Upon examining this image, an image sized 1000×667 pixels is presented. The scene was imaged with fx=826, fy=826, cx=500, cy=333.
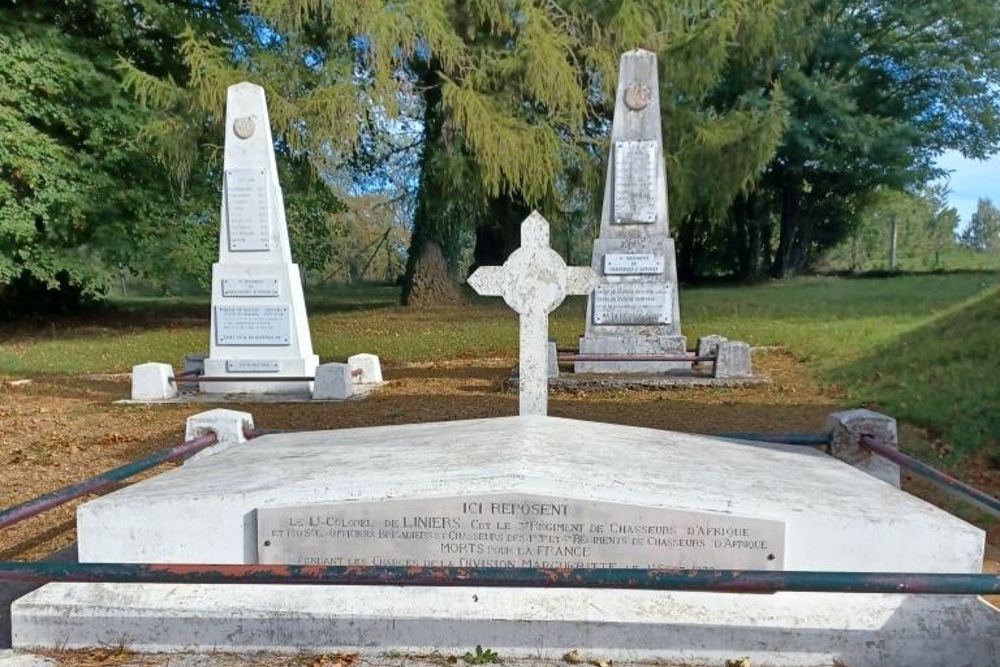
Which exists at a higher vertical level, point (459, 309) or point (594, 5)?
point (594, 5)

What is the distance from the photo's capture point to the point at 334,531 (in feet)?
9.25

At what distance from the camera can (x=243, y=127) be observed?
9984mm

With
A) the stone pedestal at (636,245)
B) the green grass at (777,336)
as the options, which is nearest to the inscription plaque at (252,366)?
the green grass at (777,336)

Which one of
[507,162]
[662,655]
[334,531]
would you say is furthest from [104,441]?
[507,162]

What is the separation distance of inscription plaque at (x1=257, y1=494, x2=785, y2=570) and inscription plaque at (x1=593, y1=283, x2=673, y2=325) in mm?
7974

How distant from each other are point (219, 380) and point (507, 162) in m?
8.24

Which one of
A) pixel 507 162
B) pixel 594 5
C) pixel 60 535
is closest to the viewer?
pixel 60 535

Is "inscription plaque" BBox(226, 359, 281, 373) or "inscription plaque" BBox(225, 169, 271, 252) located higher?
"inscription plaque" BBox(225, 169, 271, 252)

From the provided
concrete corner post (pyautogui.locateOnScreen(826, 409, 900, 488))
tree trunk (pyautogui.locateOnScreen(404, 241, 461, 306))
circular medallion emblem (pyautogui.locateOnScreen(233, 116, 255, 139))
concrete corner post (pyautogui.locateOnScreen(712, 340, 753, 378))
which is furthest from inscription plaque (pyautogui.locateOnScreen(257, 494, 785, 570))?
tree trunk (pyautogui.locateOnScreen(404, 241, 461, 306))

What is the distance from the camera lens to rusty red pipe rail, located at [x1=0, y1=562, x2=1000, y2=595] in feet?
6.87

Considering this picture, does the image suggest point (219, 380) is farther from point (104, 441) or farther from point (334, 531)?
point (334, 531)

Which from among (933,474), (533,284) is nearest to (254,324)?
(533,284)

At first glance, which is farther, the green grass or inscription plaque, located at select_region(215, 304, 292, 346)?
inscription plaque, located at select_region(215, 304, 292, 346)

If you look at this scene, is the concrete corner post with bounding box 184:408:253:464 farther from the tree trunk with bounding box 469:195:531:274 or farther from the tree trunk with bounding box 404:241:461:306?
the tree trunk with bounding box 404:241:461:306
